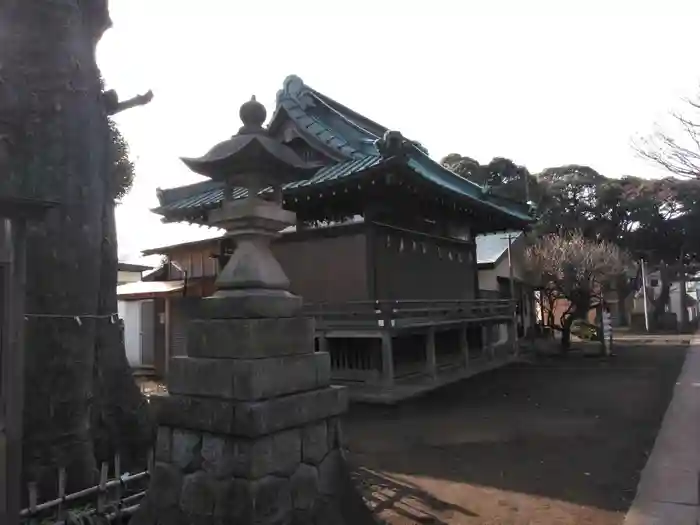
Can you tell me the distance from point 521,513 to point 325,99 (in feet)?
44.0

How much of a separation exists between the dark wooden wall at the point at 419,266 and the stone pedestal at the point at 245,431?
27.9 ft

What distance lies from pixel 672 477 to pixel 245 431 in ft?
15.4

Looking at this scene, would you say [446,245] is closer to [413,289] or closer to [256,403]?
[413,289]

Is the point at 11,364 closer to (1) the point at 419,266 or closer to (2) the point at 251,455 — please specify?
(2) the point at 251,455

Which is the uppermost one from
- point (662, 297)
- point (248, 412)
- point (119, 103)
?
point (119, 103)

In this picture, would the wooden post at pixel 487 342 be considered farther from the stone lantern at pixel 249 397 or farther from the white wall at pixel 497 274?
the stone lantern at pixel 249 397

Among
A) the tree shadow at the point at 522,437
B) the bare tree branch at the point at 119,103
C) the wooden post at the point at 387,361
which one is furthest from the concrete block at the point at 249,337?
the wooden post at the point at 387,361

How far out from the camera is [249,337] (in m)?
3.72

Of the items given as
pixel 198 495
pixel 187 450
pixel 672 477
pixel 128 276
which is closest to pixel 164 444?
pixel 187 450

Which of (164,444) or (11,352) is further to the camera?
(164,444)

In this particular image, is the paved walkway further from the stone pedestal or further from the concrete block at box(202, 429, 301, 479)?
the concrete block at box(202, 429, 301, 479)

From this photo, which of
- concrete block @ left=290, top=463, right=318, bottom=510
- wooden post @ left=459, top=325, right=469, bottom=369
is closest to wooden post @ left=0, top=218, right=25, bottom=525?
concrete block @ left=290, top=463, right=318, bottom=510

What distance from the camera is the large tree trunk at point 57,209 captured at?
4836mm

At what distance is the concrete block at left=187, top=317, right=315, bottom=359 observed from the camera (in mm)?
3744
